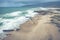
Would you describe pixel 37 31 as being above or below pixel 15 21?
below

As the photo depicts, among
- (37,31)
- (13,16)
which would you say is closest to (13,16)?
(13,16)

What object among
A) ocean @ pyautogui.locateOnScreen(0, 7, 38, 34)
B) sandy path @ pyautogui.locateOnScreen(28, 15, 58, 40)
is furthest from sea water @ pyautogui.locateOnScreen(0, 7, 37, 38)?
sandy path @ pyautogui.locateOnScreen(28, 15, 58, 40)

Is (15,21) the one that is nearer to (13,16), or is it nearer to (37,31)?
(13,16)

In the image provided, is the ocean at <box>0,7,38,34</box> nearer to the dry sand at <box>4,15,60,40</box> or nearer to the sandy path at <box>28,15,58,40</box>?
the dry sand at <box>4,15,60,40</box>

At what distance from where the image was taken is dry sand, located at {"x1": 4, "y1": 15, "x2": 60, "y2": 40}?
68.9 inches

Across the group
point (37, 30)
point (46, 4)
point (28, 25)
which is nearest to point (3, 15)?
point (28, 25)

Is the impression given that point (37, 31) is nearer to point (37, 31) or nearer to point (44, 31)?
point (37, 31)

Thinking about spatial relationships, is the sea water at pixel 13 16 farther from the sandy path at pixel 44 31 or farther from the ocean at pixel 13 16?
the sandy path at pixel 44 31

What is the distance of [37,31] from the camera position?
5.87 ft

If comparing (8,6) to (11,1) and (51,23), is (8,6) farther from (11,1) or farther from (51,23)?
(51,23)

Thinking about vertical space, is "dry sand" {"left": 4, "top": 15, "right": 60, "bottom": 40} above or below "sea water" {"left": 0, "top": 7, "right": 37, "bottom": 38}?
below

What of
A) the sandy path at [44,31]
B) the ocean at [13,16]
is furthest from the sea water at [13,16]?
the sandy path at [44,31]

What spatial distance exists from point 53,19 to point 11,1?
2.47ft

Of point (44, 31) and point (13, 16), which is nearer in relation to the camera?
point (44, 31)
